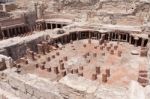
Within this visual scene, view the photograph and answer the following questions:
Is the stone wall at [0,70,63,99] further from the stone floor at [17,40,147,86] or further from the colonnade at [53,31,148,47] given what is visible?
the colonnade at [53,31,148,47]

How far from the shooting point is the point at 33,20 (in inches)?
986

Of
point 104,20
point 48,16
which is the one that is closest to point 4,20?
point 48,16

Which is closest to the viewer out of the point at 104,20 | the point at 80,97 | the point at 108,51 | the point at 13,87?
the point at 80,97

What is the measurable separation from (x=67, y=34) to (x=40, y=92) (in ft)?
37.5

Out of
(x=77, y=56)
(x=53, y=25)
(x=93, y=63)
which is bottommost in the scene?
(x=93, y=63)

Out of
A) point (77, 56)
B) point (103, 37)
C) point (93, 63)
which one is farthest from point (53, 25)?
point (93, 63)

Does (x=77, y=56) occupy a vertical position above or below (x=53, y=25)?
below

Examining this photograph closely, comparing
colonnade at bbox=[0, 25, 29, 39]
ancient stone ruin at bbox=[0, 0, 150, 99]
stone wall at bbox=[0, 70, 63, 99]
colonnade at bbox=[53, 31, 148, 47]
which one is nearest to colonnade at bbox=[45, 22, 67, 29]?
ancient stone ruin at bbox=[0, 0, 150, 99]

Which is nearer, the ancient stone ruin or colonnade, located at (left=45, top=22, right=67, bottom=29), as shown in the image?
the ancient stone ruin

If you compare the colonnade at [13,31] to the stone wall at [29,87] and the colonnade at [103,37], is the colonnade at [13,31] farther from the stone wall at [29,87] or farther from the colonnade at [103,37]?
the stone wall at [29,87]

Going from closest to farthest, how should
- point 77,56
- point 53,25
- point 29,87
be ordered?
point 29,87
point 77,56
point 53,25

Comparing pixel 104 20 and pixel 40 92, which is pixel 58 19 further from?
pixel 40 92

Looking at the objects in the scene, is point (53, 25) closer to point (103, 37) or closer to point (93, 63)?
point (103, 37)

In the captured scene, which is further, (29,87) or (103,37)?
(103,37)
